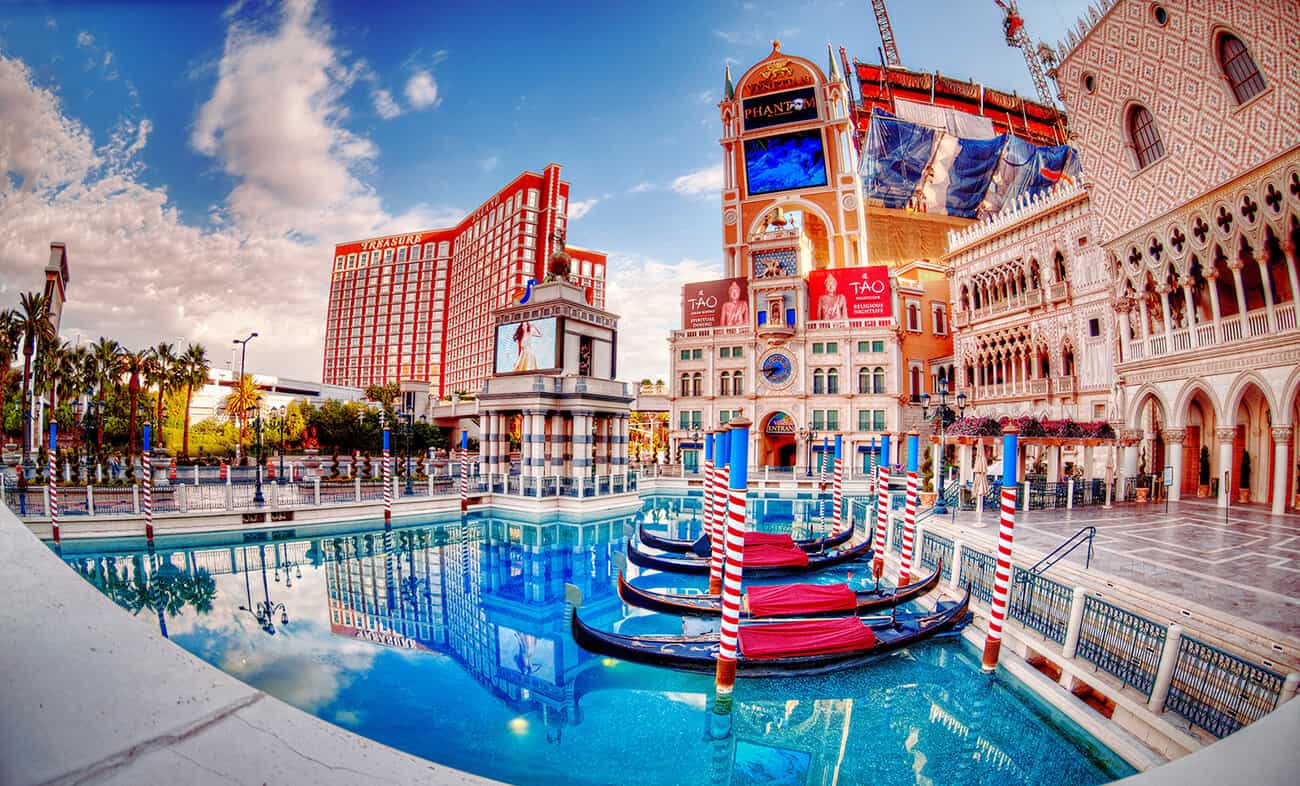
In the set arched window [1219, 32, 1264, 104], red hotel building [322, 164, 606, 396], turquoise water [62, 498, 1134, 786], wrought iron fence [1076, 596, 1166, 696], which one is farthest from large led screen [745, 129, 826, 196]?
wrought iron fence [1076, 596, 1166, 696]

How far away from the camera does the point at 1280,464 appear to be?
41.1 feet

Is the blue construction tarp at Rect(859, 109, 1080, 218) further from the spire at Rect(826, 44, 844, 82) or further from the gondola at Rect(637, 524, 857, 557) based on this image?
the gondola at Rect(637, 524, 857, 557)

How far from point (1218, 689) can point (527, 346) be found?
83.0ft

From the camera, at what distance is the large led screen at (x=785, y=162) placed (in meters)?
44.8

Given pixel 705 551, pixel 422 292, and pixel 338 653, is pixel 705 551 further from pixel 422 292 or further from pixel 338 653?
pixel 422 292

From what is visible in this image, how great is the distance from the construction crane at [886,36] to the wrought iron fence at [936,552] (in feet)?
208

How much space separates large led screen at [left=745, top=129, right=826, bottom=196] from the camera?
1766 inches

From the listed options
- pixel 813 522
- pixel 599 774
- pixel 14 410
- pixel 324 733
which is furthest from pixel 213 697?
pixel 14 410

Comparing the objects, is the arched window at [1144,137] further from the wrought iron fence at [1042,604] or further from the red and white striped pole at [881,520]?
the wrought iron fence at [1042,604]

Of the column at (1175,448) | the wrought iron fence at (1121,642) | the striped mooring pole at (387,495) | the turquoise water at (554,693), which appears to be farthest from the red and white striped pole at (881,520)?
the striped mooring pole at (387,495)

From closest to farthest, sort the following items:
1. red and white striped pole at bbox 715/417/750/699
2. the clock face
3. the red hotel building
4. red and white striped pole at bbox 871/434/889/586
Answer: red and white striped pole at bbox 715/417/750/699 → red and white striped pole at bbox 871/434/889/586 → the clock face → the red hotel building

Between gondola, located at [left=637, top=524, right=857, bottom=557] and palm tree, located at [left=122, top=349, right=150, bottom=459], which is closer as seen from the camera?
gondola, located at [left=637, top=524, right=857, bottom=557]

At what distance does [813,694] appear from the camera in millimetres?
8633

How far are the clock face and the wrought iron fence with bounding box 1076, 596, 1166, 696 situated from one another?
3058cm
